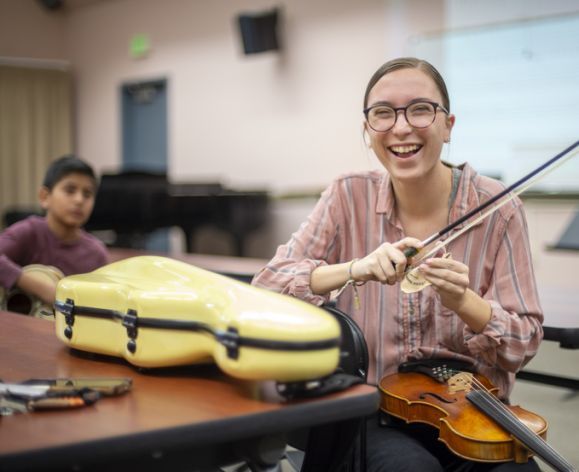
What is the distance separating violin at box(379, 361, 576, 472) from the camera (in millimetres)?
1183

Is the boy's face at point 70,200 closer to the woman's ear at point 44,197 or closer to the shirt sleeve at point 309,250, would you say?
the woman's ear at point 44,197

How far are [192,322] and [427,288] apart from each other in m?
0.69

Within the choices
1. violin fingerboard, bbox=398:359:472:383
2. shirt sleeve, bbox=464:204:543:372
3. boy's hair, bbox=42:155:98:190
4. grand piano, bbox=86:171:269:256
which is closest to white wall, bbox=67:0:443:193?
grand piano, bbox=86:171:269:256

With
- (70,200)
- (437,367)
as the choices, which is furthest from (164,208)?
(437,367)

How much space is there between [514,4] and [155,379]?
4558 millimetres

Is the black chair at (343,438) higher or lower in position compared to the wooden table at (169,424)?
lower

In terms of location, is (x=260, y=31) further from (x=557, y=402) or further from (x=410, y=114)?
(x=410, y=114)

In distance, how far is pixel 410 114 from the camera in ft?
4.82

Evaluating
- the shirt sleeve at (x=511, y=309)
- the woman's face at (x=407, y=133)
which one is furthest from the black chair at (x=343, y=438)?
the woman's face at (x=407, y=133)

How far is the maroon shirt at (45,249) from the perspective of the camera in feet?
8.36

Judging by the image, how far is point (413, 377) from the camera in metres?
1.44

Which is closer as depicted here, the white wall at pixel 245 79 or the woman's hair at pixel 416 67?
the woman's hair at pixel 416 67

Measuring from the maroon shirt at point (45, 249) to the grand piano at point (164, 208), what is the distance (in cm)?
324

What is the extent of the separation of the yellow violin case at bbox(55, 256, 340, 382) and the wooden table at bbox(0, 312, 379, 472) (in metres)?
0.04
